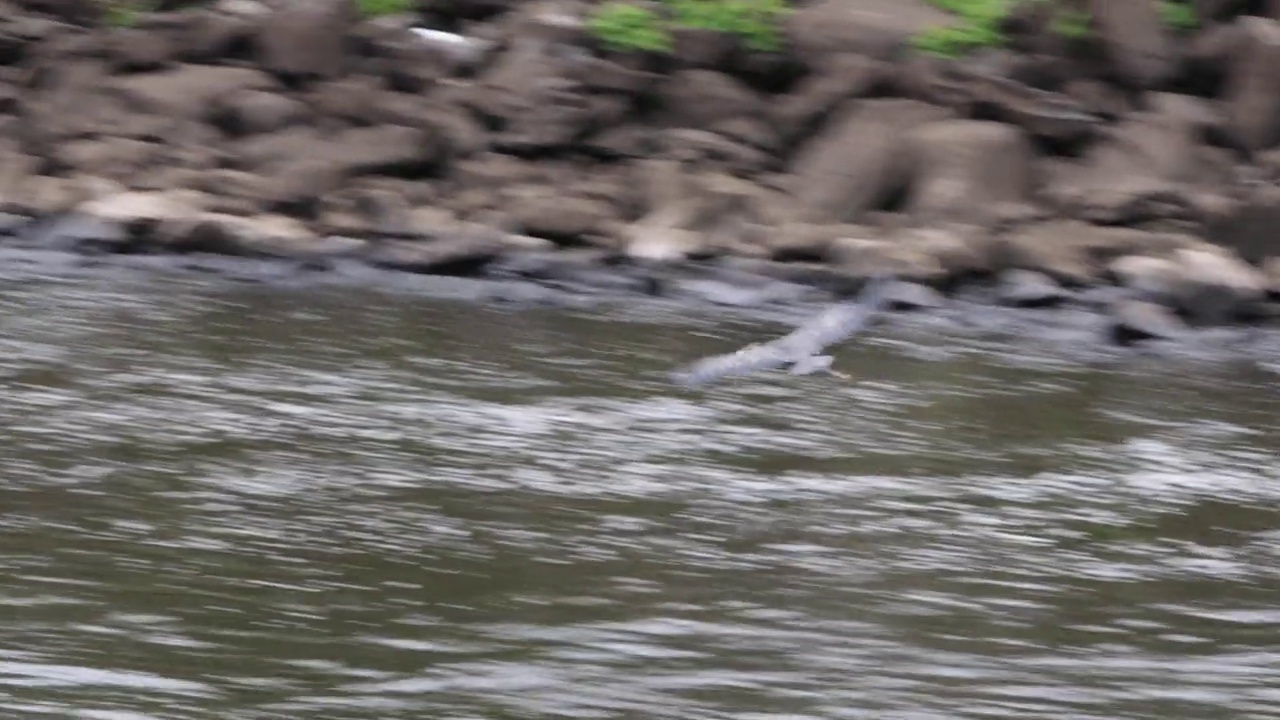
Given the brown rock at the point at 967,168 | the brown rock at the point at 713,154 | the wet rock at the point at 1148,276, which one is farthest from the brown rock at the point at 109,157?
the wet rock at the point at 1148,276

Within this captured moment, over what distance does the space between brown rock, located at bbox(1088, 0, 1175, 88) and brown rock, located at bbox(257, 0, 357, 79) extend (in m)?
7.14

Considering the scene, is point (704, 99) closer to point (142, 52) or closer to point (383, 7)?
point (383, 7)

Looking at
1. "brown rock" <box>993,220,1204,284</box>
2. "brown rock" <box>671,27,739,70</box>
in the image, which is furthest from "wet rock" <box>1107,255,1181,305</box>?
"brown rock" <box>671,27,739,70</box>

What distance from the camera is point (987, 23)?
21.4 m

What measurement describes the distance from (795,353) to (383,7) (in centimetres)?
1001

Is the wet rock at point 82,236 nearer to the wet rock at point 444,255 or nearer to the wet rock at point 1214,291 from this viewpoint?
the wet rock at point 444,255

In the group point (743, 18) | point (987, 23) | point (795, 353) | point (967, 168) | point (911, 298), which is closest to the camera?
point (795, 353)

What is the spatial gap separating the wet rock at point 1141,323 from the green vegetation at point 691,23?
593 centimetres

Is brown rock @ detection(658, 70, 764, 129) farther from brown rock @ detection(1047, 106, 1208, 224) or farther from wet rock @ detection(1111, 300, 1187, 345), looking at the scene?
wet rock @ detection(1111, 300, 1187, 345)

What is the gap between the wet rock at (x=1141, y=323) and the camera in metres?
15.5

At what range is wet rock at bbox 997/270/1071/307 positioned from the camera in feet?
55.0

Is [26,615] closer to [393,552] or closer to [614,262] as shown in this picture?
[393,552]

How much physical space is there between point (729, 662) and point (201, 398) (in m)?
5.01

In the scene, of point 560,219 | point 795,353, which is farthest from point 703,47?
point 795,353
